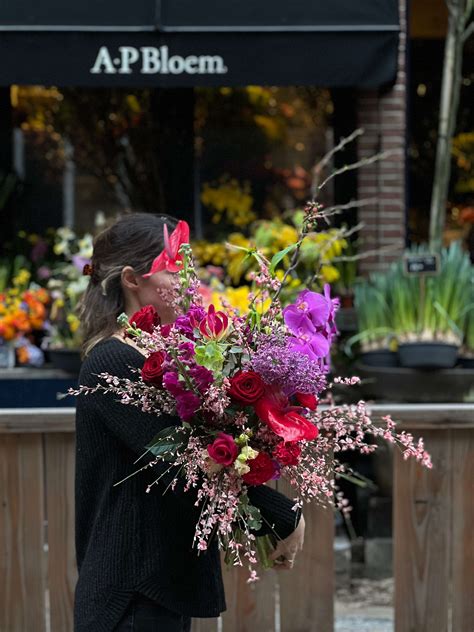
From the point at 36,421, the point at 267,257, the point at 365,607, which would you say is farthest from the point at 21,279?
the point at 36,421

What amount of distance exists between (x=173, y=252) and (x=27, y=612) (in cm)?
153

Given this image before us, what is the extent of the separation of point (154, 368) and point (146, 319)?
0.59ft

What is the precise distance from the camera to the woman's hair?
7.86 feet

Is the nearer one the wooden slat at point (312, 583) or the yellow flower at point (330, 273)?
the wooden slat at point (312, 583)

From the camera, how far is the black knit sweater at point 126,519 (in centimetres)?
219

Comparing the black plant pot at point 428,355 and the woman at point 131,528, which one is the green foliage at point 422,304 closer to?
the black plant pot at point 428,355

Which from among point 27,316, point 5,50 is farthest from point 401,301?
point 5,50

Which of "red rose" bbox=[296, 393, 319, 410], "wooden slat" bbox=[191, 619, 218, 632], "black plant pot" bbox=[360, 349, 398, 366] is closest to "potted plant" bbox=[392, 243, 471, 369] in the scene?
"black plant pot" bbox=[360, 349, 398, 366]

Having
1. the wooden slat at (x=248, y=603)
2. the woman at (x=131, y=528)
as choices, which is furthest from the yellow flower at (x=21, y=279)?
the woman at (x=131, y=528)

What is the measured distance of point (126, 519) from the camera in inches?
87.4

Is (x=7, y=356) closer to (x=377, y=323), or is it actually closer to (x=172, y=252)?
(x=377, y=323)

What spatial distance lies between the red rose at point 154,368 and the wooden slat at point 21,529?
4.02ft

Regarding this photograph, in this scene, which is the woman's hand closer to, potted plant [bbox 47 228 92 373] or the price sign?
the price sign

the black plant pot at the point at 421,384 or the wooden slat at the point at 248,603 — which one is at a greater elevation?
the black plant pot at the point at 421,384
